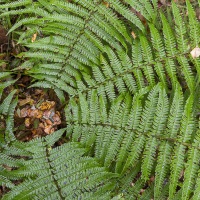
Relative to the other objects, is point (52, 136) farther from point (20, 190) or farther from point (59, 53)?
point (59, 53)

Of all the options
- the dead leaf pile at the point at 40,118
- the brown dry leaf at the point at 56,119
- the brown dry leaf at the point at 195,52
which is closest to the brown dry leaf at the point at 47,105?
the dead leaf pile at the point at 40,118

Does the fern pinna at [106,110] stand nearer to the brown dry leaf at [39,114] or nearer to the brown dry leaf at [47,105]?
the brown dry leaf at [47,105]

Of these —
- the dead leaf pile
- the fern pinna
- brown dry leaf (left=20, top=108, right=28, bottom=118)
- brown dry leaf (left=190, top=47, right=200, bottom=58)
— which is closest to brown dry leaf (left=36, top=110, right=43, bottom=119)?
the dead leaf pile

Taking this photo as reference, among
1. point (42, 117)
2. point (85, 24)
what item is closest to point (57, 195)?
point (42, 117)

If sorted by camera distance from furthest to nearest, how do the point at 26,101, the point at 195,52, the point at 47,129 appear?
the point at 26,101, the point at 47,129, the point at 195,52

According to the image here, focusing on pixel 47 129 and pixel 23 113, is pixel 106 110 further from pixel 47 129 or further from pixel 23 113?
pixel 23 113

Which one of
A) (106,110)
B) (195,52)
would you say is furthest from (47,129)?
(195,52)

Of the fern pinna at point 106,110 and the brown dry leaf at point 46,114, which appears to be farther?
the brown dry leaf at point 46,114

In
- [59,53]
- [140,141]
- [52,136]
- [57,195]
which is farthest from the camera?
[59,53]
